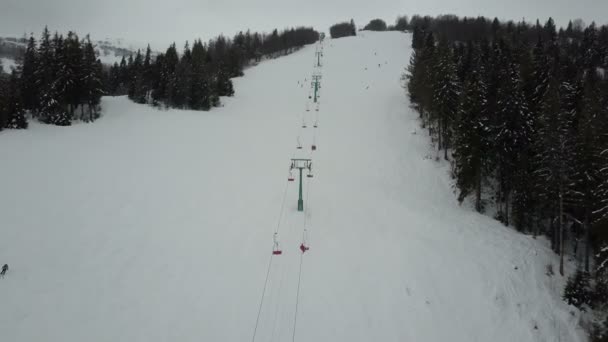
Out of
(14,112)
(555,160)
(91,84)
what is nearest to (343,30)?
(91,84)

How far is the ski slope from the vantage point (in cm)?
1409

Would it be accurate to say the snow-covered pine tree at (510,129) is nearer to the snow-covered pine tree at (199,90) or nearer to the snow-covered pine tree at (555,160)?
the snow-covered pine tree at (555,160)

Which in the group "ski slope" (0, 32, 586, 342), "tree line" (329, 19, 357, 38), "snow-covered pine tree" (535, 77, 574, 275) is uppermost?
"tree line" (329, 19, 357, 38)

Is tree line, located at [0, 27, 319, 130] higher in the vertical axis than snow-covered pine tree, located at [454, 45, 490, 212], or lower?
higher

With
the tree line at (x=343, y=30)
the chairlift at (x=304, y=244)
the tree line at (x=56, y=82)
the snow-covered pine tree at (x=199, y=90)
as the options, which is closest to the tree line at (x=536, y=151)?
the chairlift at (x=304, y=244)

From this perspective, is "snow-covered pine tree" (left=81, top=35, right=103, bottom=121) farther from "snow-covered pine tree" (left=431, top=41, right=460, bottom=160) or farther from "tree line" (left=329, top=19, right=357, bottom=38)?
"tree line" (left=329, top=19, right=357, bottom=38)

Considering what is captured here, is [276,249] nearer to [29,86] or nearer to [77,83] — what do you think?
[77,83]

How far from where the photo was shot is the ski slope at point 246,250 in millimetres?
14086

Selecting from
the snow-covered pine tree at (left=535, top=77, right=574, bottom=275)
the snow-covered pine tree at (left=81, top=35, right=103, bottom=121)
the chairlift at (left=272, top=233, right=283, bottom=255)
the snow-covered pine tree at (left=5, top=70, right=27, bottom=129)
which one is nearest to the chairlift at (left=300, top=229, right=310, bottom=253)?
the chairlift at (left=272, top=233, right=283, bottom=255)

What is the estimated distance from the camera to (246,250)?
18.7 metres

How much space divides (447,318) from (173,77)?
49292mm

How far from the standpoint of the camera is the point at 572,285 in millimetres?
18656

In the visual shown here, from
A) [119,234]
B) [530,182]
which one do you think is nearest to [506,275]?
[530,182]

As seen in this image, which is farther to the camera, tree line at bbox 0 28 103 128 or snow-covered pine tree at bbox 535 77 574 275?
tree line at bbox 0 28 103 128
